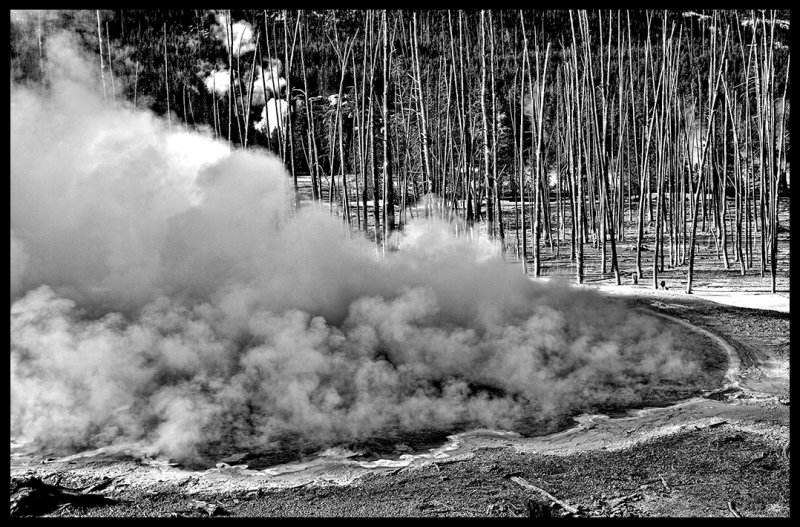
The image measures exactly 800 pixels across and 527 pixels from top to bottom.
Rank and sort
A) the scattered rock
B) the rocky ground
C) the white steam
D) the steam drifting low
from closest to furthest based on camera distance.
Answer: the rocky ground < the scattered rock < the steam drifting low < the white steam

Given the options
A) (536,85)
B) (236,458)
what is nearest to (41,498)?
(236,458)

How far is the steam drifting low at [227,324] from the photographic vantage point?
3941 millimetres

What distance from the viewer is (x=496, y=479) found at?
3.49 meters

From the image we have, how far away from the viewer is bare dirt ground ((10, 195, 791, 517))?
126 inches

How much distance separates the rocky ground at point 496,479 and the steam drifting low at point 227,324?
26cm

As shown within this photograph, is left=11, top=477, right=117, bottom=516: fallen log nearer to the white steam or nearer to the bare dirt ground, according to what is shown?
the bare dirt ground

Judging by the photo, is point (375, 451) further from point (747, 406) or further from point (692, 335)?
point (692, 335)

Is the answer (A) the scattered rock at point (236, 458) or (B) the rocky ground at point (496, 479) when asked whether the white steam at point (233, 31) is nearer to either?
(A) the scattered rock at point (236, 458)

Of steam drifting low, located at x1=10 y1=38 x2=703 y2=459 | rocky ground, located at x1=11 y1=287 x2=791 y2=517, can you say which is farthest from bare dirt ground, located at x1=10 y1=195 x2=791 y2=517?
steam drifting low, located at x1=10 y1=38 x2=703 y2=459

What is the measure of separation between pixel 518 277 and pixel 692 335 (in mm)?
1584

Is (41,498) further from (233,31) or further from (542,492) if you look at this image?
(233,31)

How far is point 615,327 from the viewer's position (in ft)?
17.5

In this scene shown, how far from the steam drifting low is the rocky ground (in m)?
0.26

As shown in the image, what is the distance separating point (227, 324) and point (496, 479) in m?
2.24
